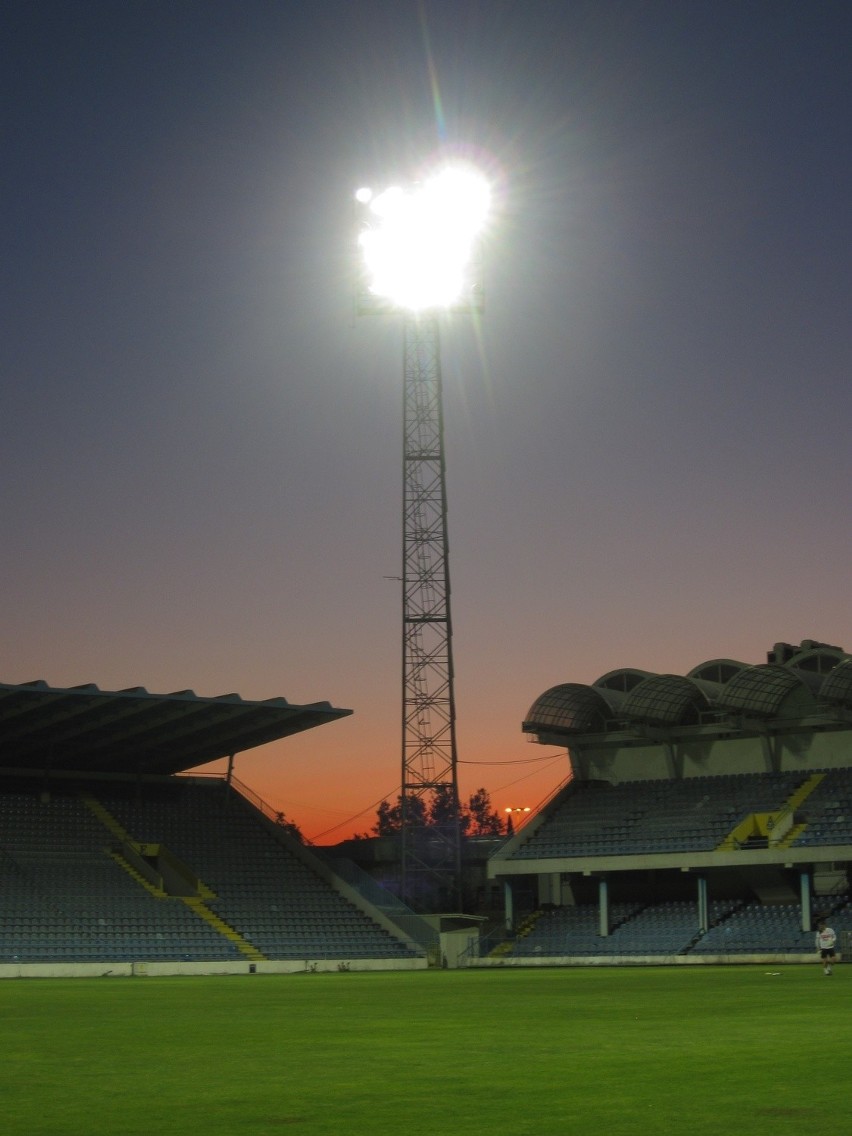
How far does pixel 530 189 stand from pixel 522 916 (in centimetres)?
3145

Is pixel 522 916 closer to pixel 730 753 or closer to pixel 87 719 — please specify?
pixel 730 753

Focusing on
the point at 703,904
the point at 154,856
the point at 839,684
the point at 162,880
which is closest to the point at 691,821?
the point at 703,904

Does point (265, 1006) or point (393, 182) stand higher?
point (393, 182)

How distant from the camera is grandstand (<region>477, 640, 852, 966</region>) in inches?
2104

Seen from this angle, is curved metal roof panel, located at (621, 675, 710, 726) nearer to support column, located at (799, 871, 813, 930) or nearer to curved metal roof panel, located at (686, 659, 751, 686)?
curved metal roof panel, located at (686, 659, 751, 686)

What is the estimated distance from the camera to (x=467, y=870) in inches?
2751

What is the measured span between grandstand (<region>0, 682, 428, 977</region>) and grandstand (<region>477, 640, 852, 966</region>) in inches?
301

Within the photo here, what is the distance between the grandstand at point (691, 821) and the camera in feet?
175

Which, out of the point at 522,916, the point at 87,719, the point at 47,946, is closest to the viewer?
→ the point at 47,946

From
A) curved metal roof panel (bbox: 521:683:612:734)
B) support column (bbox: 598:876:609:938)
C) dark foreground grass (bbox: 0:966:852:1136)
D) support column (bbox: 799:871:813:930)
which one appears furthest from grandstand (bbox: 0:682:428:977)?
dark foreground grass (bbox: 0:966:852:1136)

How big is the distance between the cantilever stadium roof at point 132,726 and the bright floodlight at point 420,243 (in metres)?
17.7

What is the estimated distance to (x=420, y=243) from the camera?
5791 centimetres

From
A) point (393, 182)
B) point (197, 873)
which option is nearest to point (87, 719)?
Answer: point (197, 873)

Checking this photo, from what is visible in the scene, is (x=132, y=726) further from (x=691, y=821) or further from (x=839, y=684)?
(x=839, y=684)
